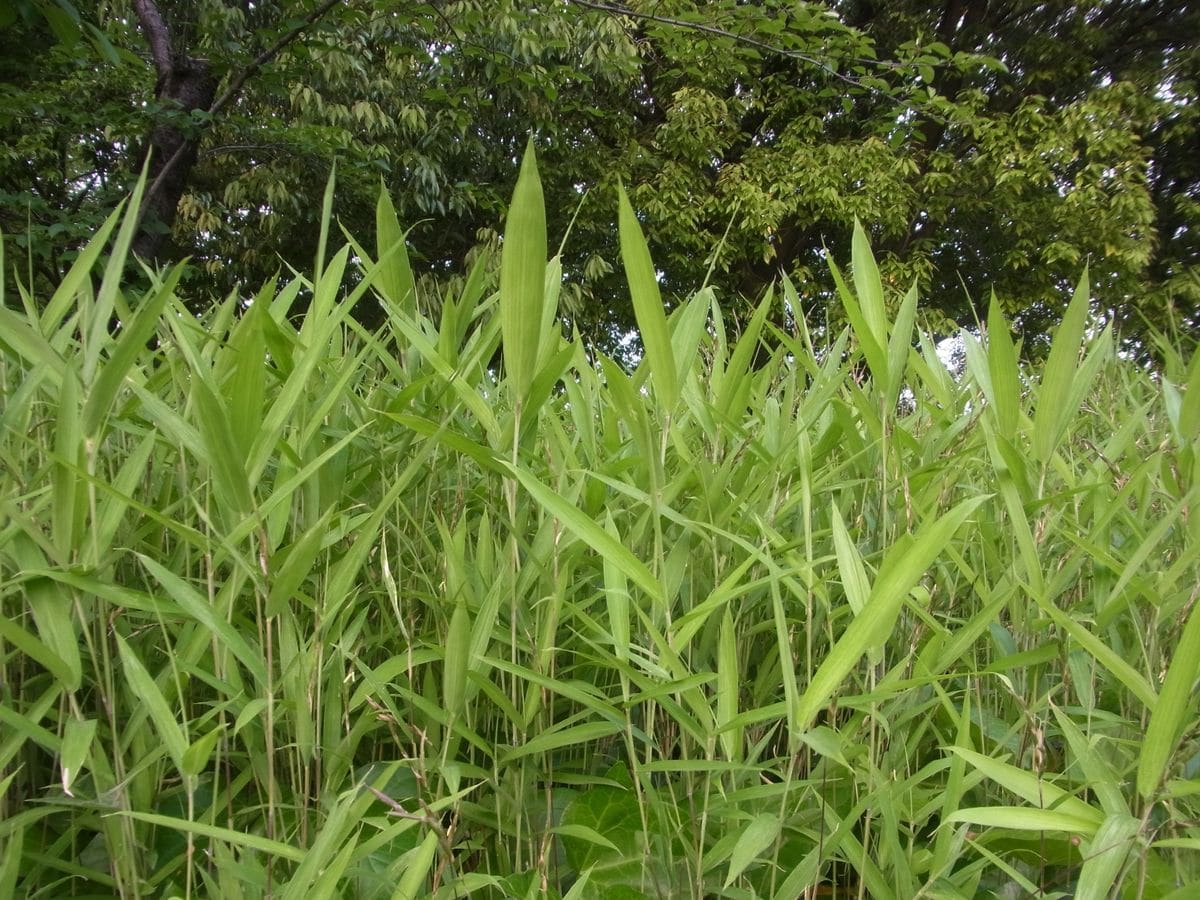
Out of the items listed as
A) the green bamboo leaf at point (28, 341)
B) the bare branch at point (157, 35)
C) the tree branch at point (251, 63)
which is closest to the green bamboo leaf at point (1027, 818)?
the green bamboo leaf at point (28, 341)

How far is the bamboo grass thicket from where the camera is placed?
1.10 feet

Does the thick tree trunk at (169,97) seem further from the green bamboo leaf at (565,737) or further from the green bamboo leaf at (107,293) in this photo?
the green bamboo leaf at (565,737)

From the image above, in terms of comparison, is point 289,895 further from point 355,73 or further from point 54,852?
point 355,73

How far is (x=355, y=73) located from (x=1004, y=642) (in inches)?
235

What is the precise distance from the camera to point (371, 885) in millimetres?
374

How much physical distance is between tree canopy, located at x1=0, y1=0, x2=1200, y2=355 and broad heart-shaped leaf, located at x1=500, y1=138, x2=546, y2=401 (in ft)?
9.52

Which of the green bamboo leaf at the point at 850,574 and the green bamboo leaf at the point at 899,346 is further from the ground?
the green bamboo leaf at the point at 899,346

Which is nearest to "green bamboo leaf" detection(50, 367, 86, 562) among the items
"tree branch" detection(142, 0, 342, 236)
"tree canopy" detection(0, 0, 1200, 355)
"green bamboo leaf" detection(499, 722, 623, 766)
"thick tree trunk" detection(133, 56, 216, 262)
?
"green bamboo leaf" detection(499, 722, 623, 766)

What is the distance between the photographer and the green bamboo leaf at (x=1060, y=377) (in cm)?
41

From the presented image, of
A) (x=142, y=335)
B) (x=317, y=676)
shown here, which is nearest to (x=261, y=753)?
(x=317, y=676)

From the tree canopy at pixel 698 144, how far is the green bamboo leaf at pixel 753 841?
3.01 meters

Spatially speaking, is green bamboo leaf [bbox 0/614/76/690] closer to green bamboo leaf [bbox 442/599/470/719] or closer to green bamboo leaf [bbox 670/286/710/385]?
green bamboo leaf [bbox 442/599/470/719]

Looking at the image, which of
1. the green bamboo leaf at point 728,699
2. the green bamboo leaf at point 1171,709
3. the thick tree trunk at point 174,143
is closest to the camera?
the green bamboo leaf at point 1171,709

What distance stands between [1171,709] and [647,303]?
0.25m
